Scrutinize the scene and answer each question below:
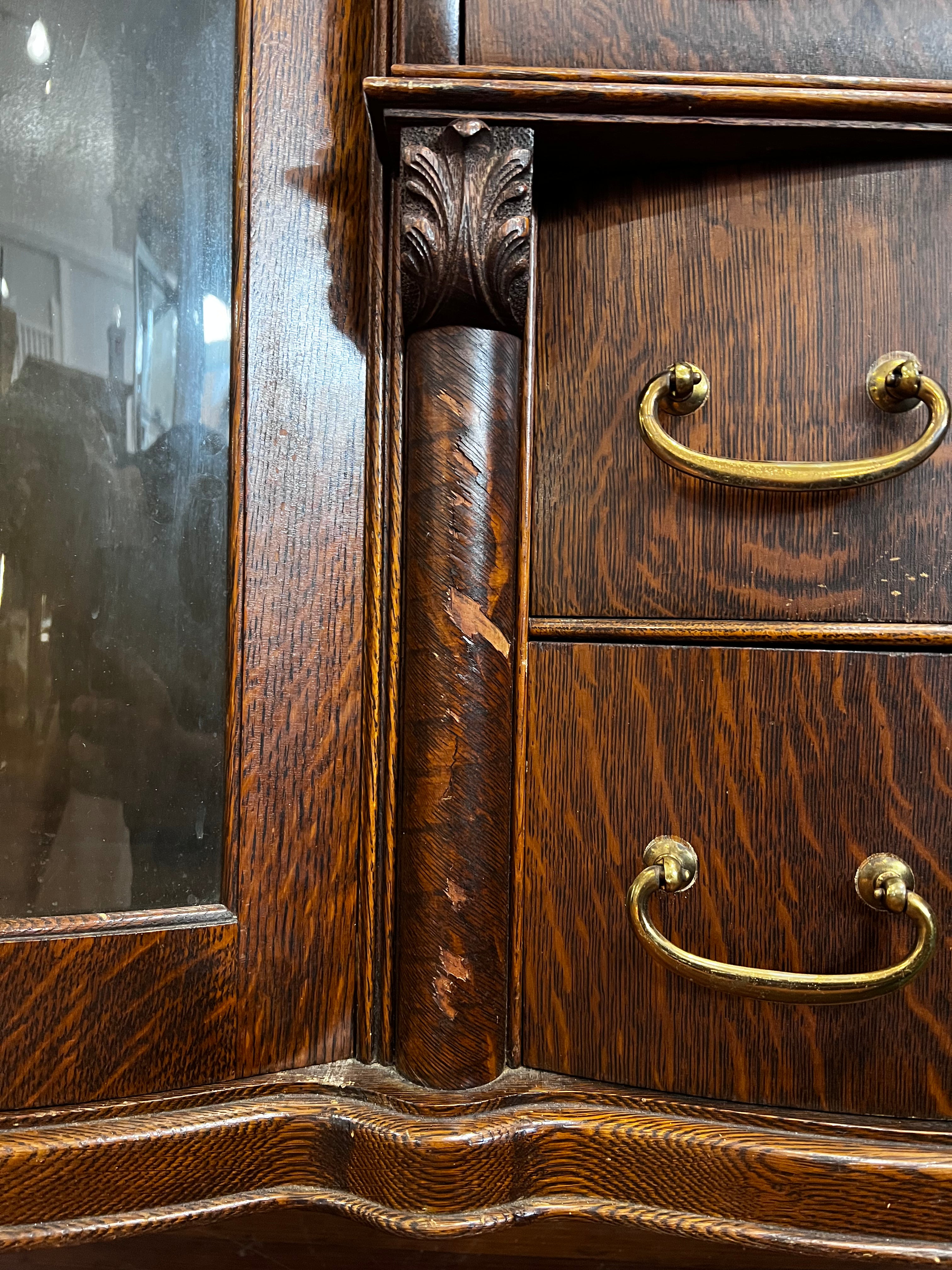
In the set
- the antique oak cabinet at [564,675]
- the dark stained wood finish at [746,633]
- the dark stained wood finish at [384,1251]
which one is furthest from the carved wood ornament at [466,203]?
the dark stained wood finish at [384,1251]

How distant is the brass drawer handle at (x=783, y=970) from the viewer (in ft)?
1.08

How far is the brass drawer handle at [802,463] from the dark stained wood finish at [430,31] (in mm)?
154

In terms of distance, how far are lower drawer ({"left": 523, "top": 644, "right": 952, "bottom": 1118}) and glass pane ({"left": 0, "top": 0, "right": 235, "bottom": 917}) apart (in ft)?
0.50

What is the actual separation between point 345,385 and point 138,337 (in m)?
0.09

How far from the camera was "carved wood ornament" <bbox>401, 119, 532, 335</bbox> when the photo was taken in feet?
1.07

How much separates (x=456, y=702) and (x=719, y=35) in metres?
0.29

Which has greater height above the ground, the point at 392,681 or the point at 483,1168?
the point at 392,681

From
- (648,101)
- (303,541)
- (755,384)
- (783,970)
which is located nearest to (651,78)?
(648,101)

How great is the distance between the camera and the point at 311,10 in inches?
14.7

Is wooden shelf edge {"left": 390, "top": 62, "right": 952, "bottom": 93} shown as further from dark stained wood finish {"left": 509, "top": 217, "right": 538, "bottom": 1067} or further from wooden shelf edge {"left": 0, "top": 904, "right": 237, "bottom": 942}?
wooden shelf edge {"left": 0, "top": 904, "right": 237, "bottom": 942}

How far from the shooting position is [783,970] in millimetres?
349

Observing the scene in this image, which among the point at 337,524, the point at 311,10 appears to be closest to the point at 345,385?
the point at 337,524

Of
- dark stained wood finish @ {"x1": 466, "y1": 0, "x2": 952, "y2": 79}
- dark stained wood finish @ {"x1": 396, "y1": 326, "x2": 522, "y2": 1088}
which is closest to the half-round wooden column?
dark stained wood finish @ {"x1": 396, "y1": 326, "x2": 522, "y2": 1088}

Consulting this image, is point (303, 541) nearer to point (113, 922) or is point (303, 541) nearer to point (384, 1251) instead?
point (113, 922)
